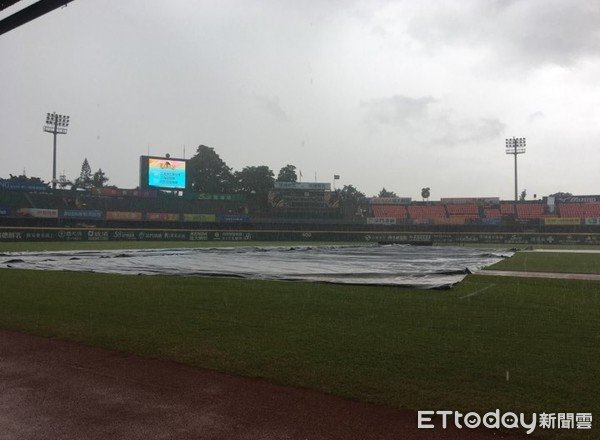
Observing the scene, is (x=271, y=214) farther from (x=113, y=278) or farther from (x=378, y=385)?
(x=378, y=385)

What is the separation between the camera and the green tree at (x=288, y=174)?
104188mm

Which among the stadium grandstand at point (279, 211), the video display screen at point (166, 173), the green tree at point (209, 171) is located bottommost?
the stadium grandstand at point (279, 211)

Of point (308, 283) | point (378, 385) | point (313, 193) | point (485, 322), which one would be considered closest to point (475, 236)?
point (313, 193)

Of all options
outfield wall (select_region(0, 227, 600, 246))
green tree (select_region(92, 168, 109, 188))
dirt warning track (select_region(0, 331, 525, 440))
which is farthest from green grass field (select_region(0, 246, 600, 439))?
green tree (select_region(92, 168, 109, 188))

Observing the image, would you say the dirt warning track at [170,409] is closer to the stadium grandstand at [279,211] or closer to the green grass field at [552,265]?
the green grass field at [552,265]

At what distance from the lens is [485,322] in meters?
7.27

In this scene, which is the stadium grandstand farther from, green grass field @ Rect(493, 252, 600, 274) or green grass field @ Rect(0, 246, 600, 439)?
green grass field @ Rect(0, 246, 600, 439)

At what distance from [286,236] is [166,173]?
585 inches

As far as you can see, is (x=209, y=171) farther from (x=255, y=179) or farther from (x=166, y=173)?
(x=166, y=173)

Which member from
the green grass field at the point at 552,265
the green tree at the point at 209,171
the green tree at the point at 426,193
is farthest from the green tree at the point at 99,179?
the green grass field at the point at 552,265

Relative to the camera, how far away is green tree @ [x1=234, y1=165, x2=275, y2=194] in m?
97.5

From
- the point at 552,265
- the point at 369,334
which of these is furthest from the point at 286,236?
the point at 369,334

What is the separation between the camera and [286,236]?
173 ft

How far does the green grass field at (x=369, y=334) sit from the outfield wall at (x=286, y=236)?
110ft
